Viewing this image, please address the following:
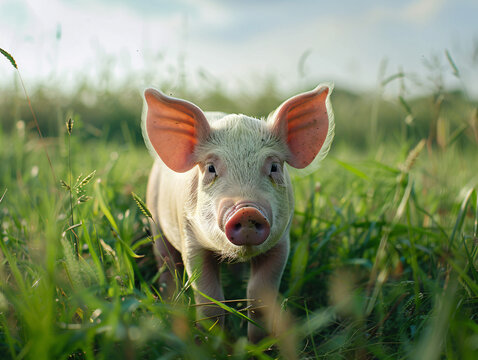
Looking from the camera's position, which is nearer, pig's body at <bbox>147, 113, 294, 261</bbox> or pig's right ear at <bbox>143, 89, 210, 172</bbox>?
pig's body at <bbox>147, 113, 294, 261</bbox>

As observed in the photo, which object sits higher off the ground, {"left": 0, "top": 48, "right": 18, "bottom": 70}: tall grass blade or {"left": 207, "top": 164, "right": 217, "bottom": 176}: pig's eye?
{"left": 0, "top": 48, "right": 18, "bottom": 70}: tall grass blade

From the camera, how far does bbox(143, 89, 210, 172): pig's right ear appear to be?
2.29 meters

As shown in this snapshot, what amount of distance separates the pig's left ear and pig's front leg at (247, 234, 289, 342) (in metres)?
0.53

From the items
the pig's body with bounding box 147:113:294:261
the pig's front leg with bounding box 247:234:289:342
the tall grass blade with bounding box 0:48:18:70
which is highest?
the tall grass blade with bounding box 0:48:18:70

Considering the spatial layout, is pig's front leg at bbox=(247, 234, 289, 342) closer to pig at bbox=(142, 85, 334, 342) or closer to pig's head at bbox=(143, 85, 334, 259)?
pig at bbox=(142, 85, 334, 342)

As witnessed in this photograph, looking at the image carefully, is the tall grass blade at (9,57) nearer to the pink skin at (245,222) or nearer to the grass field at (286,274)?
the grass field at (286,274)

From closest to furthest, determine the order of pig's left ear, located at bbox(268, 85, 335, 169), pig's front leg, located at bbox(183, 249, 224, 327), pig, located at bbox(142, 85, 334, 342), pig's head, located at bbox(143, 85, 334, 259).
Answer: pig's head, located at bbox(143, 85, 334, 259) < pig, located at bbox(142, 85, 334, 342) < pig's front leg, located at bbox(183, 249, 224, 327) < pig's left ear, located at bbox(268, 85, 335, 169)

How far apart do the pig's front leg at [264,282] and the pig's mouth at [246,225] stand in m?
0.47

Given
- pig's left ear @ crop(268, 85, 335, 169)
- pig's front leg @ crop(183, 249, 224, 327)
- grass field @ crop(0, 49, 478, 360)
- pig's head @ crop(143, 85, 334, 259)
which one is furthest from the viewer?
pig's left ear @ crop(268, 85, 335, 169)

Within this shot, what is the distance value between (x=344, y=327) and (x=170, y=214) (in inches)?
53.5

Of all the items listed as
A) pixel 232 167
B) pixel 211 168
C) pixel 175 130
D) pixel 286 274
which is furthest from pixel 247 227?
pixel 286 274

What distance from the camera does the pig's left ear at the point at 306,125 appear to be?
2336 millimetres

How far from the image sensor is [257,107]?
11.2 metres

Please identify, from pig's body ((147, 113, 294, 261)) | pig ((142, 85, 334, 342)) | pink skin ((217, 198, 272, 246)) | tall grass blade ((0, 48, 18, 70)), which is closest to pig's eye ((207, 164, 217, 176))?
pig ((142, 85, 334, 342))
